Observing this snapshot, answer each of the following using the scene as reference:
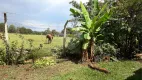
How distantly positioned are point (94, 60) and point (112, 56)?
46.1 inches

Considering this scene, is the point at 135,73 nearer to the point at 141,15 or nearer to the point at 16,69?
the point at 141,15

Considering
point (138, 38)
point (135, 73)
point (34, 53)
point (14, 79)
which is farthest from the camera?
point (138, 38)

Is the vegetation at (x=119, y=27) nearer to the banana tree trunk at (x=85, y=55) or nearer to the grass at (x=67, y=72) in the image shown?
the banana tree trunk at (x=85, y=55)

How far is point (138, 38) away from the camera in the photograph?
14805mm

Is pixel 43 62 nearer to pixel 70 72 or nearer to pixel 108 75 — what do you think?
pixel 70 72

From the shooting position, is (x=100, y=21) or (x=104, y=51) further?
(x=104, y=51)

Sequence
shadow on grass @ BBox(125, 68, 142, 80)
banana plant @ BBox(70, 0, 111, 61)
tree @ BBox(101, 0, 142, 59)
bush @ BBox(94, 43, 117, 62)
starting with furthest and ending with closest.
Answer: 1. tree @ BBox(101, 0, 142, 59)
2. bush @ BBox(94, 43, 117, 62)
3. banana plant @ BBox(70, 0, 111, 61)
4. shadow on grass @ BBox(125, 68, 142, 80)

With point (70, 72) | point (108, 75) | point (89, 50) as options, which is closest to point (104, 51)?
point (89, 50)

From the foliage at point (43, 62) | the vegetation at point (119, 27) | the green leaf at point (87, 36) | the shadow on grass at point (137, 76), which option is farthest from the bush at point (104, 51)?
the foliage at point (43, 62)

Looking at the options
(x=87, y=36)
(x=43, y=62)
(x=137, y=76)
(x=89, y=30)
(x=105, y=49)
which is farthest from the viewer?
(x=105, y=49)

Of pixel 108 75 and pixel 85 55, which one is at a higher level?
pixel 85 55

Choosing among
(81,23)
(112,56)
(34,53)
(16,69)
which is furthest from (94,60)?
(16,69)

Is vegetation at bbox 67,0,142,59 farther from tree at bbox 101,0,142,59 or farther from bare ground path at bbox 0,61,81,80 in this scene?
bare ground path at bbox 0,61,81,80

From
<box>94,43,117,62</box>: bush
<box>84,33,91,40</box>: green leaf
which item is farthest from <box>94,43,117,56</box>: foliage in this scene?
<box>84,33,91,40</box>: green leaf
